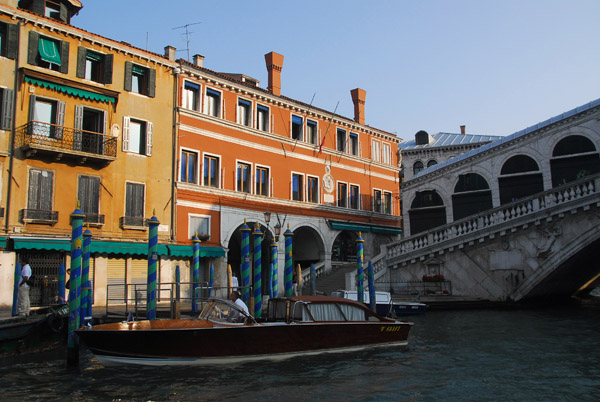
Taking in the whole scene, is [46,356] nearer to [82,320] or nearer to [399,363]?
[82,320]

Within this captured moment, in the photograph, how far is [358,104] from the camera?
100 ft

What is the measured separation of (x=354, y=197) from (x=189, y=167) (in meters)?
10.7

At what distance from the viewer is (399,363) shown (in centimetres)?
1095

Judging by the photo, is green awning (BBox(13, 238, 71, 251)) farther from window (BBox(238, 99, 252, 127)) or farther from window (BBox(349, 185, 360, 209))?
window (BBox(349, 185, 360, 209))

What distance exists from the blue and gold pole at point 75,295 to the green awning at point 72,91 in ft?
31.6

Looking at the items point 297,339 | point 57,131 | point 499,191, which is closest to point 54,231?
point 57,131

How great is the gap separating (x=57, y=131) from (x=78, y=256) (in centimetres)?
917

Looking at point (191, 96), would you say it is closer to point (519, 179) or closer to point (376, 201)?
point (376, 201)

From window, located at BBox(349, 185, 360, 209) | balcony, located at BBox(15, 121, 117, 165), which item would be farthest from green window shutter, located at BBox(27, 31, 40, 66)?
window, located at BBox(349, 185, 360, 209)

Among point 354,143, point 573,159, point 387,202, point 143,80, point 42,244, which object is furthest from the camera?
point 387,202

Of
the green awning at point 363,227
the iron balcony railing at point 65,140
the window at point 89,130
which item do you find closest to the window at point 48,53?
the window at point 89,130

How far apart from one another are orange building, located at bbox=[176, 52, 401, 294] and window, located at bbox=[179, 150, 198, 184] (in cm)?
4

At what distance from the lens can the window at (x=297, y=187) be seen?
2597 centimetres

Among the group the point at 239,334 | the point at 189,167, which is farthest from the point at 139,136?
the point at 239,334
